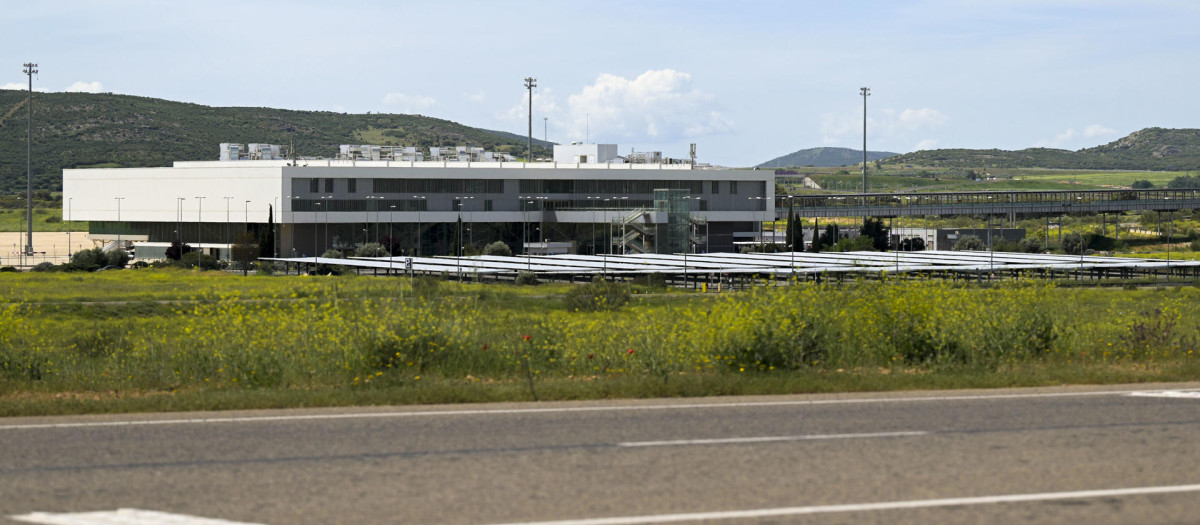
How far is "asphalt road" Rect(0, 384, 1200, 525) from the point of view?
1046 cm

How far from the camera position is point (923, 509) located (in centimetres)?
1045

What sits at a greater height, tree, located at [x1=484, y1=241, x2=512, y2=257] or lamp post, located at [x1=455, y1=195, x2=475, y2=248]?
lamp post, located at [x1=455, y1=195, x2=475, y2=248]

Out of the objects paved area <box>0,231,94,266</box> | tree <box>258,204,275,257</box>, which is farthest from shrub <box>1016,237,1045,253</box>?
paved area <box>0,231,94,266</box>

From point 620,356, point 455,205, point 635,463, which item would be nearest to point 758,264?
point 455,205

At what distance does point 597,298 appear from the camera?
4881cm

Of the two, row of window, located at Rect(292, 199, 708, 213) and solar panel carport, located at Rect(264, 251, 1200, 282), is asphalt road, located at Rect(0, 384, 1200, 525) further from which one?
row of window, located at Rect(292, 199, 708, 213)

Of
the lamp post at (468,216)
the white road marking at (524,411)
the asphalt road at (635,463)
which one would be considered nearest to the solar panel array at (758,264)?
the lamp post at (468,216)

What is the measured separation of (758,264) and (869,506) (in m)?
64.1

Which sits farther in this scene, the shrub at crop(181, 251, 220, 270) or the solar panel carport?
the shrub at crop(181, 251, 220, 270)

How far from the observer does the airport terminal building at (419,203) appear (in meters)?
105

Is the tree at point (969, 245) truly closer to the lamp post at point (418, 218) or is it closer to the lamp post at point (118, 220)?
the lamp post at point (418, 218)

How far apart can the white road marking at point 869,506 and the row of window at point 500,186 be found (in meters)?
97.0

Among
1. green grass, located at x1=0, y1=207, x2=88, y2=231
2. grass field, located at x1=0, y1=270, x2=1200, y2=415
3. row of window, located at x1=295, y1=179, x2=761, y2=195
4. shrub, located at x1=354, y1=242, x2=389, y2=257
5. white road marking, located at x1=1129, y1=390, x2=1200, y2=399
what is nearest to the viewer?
Answer: white road marking, located at x1=1129, y1=390, x2=1200, y2=399

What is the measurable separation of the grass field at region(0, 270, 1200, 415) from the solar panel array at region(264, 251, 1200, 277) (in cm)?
3939
